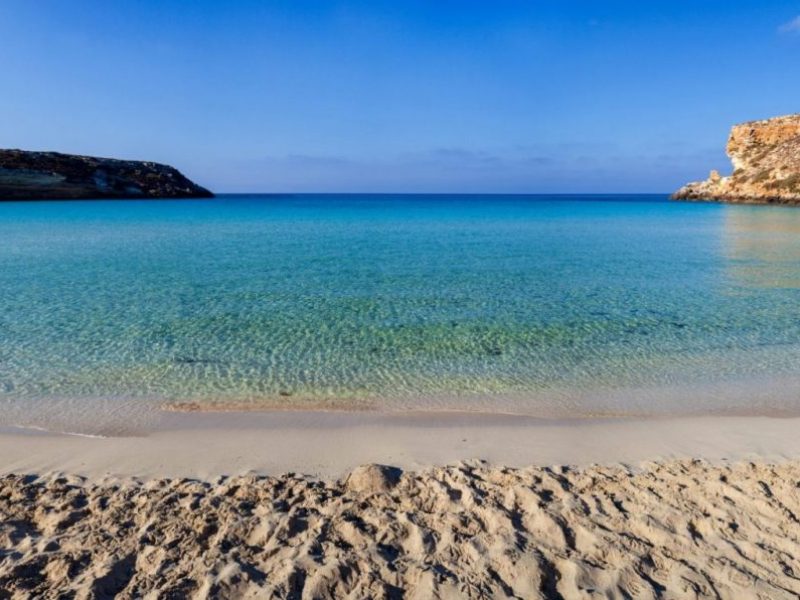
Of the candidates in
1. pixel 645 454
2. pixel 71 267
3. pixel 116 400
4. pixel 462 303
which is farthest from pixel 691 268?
pixel 71 267

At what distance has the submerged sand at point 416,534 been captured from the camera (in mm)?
3863

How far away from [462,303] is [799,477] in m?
9.15

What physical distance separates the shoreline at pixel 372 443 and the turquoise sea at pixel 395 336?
0.44 metres

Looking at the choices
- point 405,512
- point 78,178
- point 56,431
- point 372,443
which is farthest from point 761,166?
point 78,178

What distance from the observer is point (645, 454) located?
243 inches

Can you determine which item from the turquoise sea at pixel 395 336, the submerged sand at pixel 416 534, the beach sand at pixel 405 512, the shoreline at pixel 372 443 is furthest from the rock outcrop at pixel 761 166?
the submerged sand at pixel 416 534

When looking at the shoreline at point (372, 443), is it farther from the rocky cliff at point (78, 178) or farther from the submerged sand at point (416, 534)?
the rocky cliff at point (78, 178)

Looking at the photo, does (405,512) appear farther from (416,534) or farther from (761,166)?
(761,166)

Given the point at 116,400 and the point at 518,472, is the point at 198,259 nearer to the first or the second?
the point at 116,400

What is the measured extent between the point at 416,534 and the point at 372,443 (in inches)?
82.2

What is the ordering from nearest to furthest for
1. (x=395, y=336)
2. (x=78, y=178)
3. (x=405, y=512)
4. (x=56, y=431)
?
(x=405, y=512) → (x=56, y=431) → (x=395, y=336) → (x=78, y=178)

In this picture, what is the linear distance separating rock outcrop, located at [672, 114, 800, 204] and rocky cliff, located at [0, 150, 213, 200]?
9813cm

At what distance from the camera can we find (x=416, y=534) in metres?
4.46

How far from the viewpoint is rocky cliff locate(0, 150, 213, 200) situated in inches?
3142
